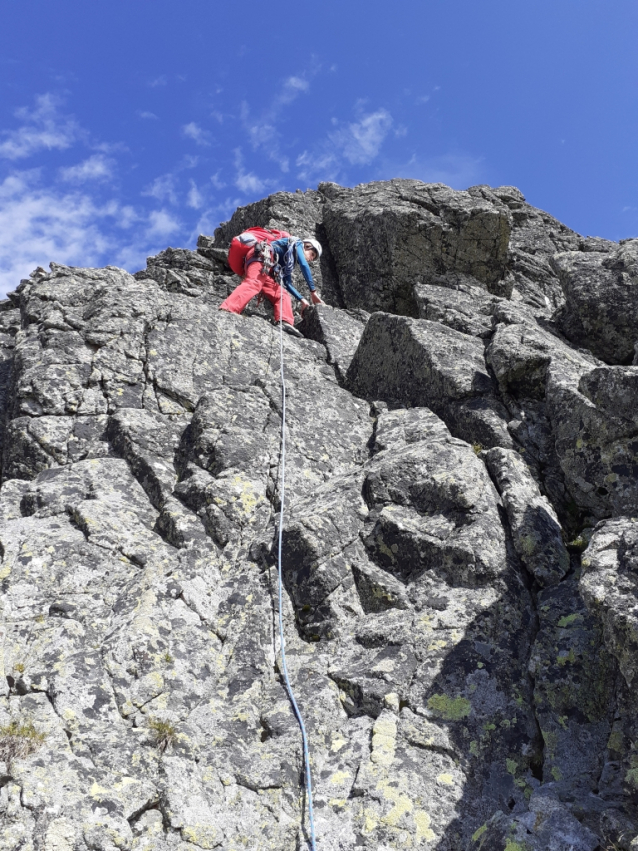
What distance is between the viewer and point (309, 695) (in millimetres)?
7969

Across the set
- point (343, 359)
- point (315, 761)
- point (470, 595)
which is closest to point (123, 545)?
point (315, 761)

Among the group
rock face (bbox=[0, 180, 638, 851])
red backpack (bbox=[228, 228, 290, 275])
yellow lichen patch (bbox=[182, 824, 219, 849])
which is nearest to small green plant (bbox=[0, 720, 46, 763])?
rock face (bbox=[0, 180, 638, 851])

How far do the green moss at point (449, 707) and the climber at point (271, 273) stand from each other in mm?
10206

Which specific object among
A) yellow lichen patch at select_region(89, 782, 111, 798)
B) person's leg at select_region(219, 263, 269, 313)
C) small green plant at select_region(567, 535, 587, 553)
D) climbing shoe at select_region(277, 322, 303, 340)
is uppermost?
person's leg at select_region(219, 263, 269, 313)

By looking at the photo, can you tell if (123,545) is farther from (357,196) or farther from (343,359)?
(357,196)

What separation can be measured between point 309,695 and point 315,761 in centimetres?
83

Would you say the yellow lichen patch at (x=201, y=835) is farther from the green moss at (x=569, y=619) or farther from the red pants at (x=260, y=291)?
the red pants at (x=260, y=291)

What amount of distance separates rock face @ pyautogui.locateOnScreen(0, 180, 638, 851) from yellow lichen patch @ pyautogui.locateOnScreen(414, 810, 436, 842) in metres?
0.02

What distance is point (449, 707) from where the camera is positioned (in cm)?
754

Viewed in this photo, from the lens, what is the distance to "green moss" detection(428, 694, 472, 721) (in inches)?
294

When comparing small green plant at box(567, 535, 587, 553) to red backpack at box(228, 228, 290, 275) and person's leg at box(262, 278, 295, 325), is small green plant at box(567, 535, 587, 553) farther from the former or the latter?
red backpack at box(228, 228, 290, 275)

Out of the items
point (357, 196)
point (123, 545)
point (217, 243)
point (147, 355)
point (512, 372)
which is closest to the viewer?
point (123, 545)

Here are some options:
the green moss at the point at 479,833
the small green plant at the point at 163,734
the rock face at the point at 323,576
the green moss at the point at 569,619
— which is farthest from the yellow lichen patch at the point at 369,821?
the green moss at the point at 569,619

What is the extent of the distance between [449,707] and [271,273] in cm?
1243
